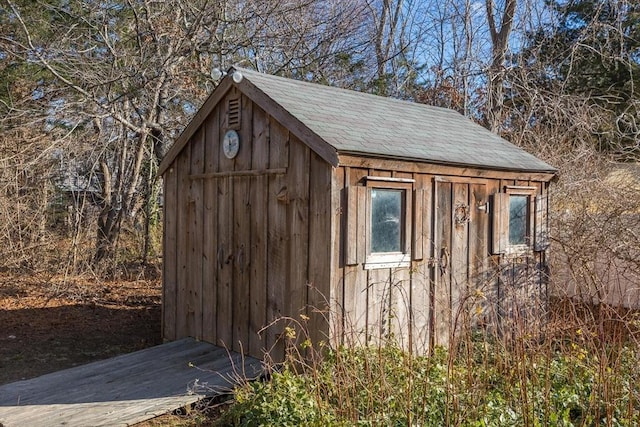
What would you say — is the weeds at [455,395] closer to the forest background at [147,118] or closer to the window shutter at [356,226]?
the window shutter at [356,226]

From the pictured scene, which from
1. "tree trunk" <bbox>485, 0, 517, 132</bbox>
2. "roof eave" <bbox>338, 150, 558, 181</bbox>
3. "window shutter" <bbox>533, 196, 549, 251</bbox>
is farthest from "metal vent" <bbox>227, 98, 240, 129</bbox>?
"tree trunk" <bbox>485, 0, 517, 132</bbox>

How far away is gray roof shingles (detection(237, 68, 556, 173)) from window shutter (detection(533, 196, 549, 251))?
0.44 m

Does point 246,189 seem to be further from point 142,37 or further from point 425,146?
point 142,37

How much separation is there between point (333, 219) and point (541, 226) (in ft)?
11.5

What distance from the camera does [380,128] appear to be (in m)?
5.89

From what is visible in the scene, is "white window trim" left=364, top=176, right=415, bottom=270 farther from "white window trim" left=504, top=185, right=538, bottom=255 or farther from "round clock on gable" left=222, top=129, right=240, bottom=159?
"white window trim" left=504, top=185, right=538, bottom=255

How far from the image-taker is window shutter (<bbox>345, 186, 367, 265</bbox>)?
4816 mm

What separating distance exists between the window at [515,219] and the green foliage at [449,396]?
A: 215 centimetres

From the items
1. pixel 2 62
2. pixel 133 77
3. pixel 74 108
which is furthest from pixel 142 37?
pixel 2 62

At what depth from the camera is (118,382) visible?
16.5 ft

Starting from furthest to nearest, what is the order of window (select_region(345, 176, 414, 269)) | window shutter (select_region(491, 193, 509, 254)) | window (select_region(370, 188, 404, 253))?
window shutter (select_region(491, 193, 509, 254)), window (select_region(370, 188, 404, 253)), window (select_region(345, 176, 414, 269))

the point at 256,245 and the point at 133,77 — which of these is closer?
the point at 256,245

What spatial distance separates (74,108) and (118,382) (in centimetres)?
736

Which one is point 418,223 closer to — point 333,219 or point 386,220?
point 386,220
